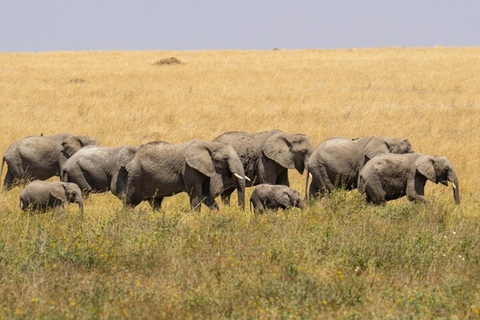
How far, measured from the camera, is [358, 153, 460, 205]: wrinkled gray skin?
13391 mm

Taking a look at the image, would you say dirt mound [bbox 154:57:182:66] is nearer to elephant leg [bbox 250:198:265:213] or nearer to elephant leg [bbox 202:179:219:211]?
elephant leg [bbox 202:179:219:211]

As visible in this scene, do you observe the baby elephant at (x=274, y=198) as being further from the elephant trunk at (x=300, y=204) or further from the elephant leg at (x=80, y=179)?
the elephant leg at (x=80, y=179)

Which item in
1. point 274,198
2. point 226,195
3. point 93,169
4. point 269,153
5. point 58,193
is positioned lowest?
point 226,195

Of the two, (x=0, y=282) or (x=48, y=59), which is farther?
(x=48, y=59)

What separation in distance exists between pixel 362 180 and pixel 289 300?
615 centimetres

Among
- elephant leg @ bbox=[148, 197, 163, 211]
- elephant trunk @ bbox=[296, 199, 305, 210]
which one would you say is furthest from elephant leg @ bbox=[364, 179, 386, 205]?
elephant leg @ bbox=[148, 197, 163, 211]

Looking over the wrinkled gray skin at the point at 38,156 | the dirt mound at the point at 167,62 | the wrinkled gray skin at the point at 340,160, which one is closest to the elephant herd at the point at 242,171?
the wrinkled gray skin at the point at 340,160

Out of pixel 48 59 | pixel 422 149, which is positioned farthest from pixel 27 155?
pixel 48 59

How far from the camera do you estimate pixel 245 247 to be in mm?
9766

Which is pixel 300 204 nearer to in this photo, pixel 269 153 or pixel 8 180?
pixel 269 153

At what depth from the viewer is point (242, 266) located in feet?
29.3

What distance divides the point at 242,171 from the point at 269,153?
5.44ft

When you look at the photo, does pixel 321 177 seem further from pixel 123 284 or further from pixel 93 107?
pixel 93 107

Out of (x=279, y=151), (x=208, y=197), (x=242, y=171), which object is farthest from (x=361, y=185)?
(x=208, y=197)
